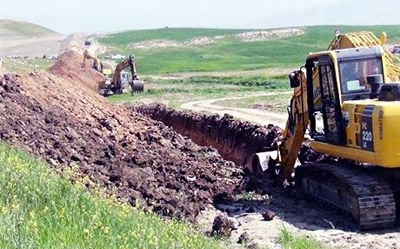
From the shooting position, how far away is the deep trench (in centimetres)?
2244

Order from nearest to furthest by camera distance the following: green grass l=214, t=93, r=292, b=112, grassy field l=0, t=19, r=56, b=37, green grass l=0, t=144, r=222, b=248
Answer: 1. green grass l=0, t=144, r=222, b=248
2. green grass l=214, t=93, r=292, b=112
3. grassy field l=0, t=19, r=56, b=37

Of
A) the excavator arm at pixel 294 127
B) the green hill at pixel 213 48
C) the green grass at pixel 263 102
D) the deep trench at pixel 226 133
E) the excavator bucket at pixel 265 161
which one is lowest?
the green hill at pixel 213 48

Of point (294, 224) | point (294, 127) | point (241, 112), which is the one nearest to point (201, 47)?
point (241, 112)

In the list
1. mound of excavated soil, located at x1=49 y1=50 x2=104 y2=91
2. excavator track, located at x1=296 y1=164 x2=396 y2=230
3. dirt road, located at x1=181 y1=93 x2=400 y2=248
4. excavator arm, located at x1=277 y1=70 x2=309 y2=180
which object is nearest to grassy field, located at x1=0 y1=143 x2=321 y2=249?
dirt road, located at x1=181 y1=93 x2=400 y2=248

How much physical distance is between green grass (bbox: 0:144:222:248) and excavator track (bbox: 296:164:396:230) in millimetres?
3904

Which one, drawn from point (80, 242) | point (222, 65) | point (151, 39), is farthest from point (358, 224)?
point (151, 39)

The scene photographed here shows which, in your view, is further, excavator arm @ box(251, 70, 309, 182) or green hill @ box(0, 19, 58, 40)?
green hill @ box(0, 19, 58, 40)

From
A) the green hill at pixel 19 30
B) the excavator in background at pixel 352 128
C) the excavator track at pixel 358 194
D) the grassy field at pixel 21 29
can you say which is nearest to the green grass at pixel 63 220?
the excavator track at pixel 358 194

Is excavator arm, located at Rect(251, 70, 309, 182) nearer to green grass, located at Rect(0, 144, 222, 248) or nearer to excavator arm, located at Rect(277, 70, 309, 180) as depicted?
excavator arm, located at Rect(277, 70, 309, 180)

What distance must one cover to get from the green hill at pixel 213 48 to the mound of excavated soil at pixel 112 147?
55.2m

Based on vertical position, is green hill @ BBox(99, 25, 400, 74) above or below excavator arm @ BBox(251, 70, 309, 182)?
below

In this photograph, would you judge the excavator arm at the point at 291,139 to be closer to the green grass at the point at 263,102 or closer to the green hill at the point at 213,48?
the green grass at the point at 263,102

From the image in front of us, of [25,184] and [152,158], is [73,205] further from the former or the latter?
[152,158]

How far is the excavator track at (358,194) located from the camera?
41.8ft
